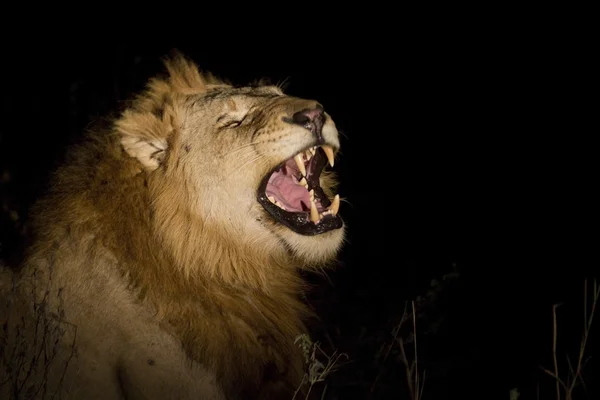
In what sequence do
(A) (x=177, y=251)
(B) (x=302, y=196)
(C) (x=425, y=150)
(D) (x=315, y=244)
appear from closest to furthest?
(A) (x=177, y=251)
(D) (x=315, y=244)
(B) (x=302, y=196)
(C) (x=425, y=150)

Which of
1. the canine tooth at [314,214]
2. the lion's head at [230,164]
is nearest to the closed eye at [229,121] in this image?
the lion's head at [230,164]

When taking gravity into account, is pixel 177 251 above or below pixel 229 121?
below

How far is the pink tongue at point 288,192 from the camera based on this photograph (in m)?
3.22

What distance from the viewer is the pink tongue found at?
3.22 m

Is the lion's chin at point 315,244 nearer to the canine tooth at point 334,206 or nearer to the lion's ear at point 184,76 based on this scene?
the canine tooth at point 334,206

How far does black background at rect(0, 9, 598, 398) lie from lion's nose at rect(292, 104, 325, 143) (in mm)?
1161

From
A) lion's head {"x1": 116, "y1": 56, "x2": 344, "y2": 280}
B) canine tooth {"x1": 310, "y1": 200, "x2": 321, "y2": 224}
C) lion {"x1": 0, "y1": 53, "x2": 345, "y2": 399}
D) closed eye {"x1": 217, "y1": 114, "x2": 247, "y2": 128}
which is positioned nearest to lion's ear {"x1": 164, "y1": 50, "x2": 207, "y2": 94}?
lion {"x1": 0, "y1": 53, "x2": 345, "y2": 399}

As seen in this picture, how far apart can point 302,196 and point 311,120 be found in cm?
50

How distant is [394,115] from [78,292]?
22.8 feet

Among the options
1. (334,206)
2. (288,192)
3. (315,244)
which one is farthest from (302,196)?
(315,244)

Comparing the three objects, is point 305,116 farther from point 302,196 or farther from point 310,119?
point 302,196

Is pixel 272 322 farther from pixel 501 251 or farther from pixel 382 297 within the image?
pixel 501 251

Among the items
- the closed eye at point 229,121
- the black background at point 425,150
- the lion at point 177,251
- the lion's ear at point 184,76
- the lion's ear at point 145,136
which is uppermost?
the lion's ear at point 184,76

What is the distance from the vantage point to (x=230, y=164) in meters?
Answer: 2.93
